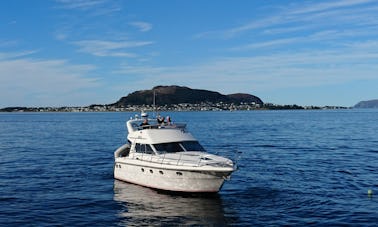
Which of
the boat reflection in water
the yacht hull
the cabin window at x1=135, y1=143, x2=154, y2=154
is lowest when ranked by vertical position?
the boat reflection in water

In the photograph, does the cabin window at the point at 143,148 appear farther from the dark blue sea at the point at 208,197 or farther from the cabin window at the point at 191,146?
the dark blue sea at the point at 208,197

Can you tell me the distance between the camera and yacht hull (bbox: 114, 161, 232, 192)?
2252 centimetres

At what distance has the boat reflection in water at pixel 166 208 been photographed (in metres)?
19.8

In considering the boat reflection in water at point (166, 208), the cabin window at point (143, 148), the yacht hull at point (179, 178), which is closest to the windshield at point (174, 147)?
the cabin window at point (143, 148)

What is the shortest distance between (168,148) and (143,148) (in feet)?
5.86

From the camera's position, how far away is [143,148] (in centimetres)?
2659

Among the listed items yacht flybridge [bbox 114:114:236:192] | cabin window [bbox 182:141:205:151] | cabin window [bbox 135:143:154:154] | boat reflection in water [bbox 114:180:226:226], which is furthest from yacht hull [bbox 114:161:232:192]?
cabin window [bbox 182:141:205:151]

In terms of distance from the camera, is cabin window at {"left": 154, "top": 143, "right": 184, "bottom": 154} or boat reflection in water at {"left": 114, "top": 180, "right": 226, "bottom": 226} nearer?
boat reflection in water at {"left": 114, "top": 180, "right": 226, "bottom": 226}

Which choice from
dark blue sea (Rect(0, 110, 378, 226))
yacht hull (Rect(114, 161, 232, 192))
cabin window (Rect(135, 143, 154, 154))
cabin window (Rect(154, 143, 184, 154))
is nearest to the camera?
dark blue sea (Rect(0, 110, 378, 226))

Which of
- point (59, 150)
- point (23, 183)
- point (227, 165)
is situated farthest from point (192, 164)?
point (59, 150)

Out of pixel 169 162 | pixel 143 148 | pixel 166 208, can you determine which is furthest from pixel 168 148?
pixel 166 208

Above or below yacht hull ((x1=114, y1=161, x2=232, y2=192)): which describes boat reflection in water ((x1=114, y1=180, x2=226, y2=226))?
below

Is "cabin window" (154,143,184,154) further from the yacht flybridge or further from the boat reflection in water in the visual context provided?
the boat reflection in water

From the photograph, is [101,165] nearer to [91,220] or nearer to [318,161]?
[91,220]
